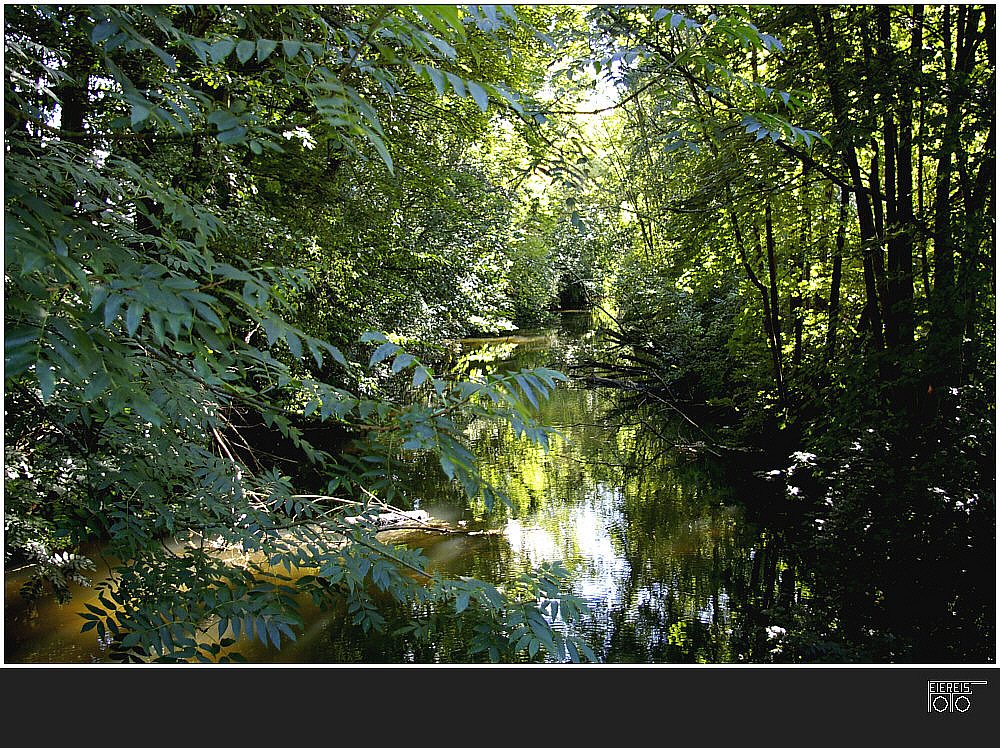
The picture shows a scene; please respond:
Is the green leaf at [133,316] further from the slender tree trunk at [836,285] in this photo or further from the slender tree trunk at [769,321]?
the slender tree trunk at [769,321]

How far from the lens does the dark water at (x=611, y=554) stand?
3213 millimetres

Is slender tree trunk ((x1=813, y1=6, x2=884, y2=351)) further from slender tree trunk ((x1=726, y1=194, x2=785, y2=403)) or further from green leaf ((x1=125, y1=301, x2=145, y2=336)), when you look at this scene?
green leaf ((x1=125, y1=301, x2=145, y2=336))

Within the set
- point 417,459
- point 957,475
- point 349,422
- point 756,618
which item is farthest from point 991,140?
point 417,459

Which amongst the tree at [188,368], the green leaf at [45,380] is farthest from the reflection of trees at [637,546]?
the green leaf at [45,380]

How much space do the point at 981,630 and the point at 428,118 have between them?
3.69 m

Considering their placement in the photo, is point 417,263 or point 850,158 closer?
point 850,158

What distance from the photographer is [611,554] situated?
4.32 metres

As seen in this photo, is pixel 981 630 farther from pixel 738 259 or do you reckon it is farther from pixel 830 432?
pixel 738 259

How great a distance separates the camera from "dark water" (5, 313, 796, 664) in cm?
321
